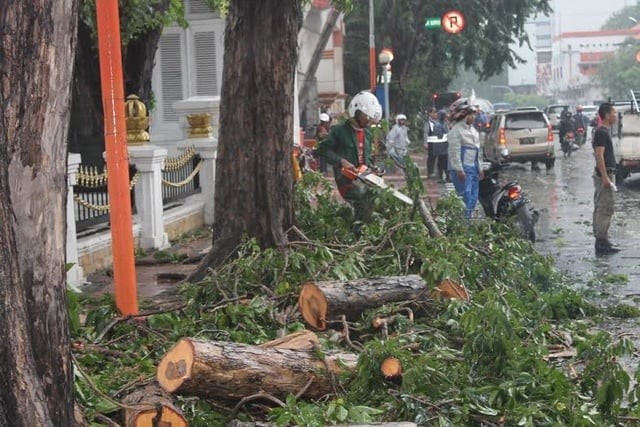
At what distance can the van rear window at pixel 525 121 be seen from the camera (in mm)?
31938

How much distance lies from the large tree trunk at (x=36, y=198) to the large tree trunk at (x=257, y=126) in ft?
18.0

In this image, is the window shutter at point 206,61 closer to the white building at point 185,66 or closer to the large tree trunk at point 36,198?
the white building at point 185,66

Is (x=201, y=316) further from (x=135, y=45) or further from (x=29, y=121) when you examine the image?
(x=135, y=45)

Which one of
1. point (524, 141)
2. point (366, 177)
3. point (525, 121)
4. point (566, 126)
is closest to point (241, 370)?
point (366, 177)

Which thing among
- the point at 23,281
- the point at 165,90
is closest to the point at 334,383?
the point at 23,281

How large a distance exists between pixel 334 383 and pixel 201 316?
2.15 metres

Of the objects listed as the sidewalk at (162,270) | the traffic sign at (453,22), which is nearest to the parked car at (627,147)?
the sidewalk at (162,270)

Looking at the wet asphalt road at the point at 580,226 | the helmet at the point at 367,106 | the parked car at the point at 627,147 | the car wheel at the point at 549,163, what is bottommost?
the car wheel at the point at 549,163

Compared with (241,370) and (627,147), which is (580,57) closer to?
(627,147)

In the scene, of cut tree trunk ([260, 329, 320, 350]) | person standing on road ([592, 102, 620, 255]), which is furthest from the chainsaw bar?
cut tree trunk ([260, 329, 320, 350])

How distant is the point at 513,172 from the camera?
3116cm

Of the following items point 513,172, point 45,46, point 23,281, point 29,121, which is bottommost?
point 513,172

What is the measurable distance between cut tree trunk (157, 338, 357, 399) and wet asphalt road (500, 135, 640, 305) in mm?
5154

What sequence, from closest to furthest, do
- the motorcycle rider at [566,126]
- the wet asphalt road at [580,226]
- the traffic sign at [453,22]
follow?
the wet asphalt road at [580,226] → the motorcycle rider at [566,126] → the traffic sign at [453,22]
